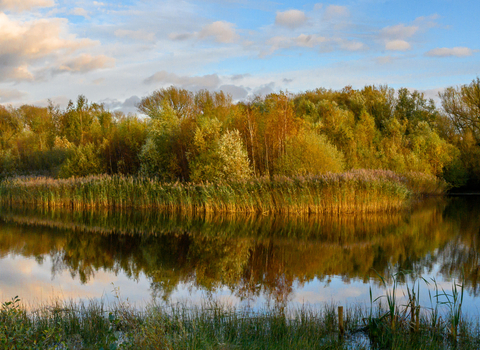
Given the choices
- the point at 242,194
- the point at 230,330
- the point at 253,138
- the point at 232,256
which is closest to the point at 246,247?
the point at 232,256

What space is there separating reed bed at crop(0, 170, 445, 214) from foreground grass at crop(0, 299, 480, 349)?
38.3ft

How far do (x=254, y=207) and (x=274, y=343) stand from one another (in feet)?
44.7

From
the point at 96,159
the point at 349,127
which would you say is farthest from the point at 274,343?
the point at 349,127

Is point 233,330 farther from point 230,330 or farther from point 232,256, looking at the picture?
point 232,256

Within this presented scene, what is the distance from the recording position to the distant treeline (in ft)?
71.6

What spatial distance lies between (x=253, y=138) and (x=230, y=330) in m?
18.6

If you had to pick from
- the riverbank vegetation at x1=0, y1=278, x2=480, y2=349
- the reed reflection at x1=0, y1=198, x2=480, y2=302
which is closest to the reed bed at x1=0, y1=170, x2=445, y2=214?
the reed reflection at x1=0, y1=198, x2=480, y2=302

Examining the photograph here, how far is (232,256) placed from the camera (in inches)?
432

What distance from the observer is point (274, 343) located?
480 cm

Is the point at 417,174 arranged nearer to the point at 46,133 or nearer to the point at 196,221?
the point at 196,221

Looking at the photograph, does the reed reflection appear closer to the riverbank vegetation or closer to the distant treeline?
the riverbank vegetation

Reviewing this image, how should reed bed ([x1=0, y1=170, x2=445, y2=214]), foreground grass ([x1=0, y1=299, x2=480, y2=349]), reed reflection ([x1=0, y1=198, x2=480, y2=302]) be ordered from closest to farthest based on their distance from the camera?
foreground grass ([x1=0, y1=299, x2=480, y2=349]), reed reflection ([x1=0, y1=198, x2=480, y2=302]), reed bed ([x1=0, y1=170, x2=445, y2=214])

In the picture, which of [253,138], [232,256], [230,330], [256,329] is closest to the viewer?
[230,330]

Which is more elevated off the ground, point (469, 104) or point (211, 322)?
point (469, 104)
